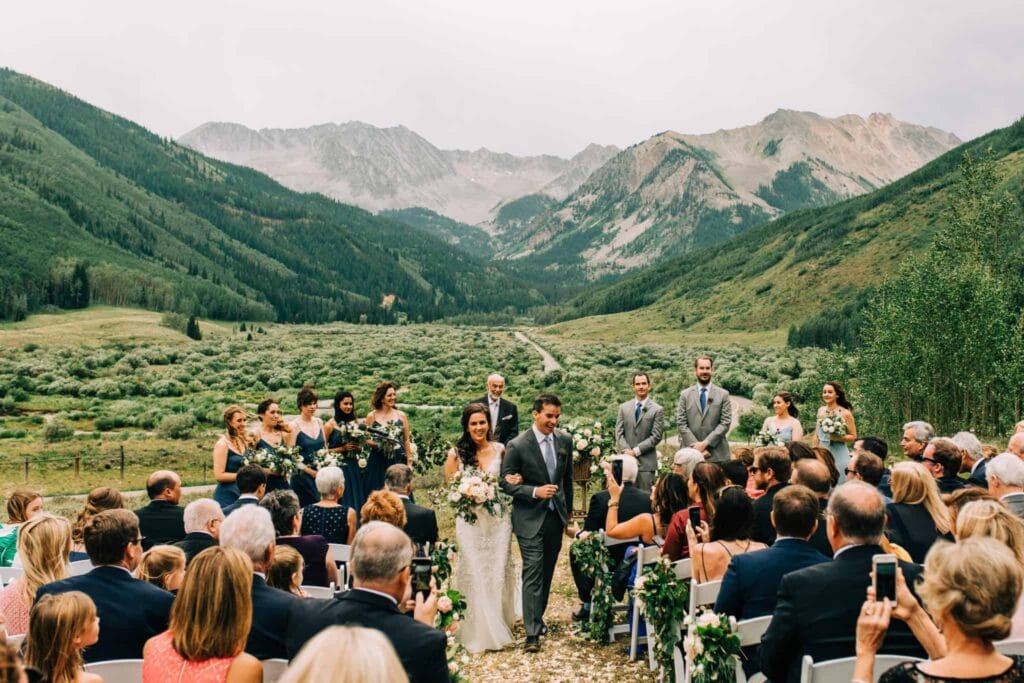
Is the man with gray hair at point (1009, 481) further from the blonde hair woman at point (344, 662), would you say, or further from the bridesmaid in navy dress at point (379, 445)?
the bridesmaid in navy dress at point (379, 445)

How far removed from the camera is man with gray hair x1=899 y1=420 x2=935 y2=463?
8812mm

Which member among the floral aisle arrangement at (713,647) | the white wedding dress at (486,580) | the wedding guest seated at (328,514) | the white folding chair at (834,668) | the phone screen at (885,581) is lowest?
the white wedding dress at (486,580)

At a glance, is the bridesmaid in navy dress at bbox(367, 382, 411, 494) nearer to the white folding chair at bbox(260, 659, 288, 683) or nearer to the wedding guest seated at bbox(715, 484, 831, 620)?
the white folding chair at bbox(260, 659, 288, 683)

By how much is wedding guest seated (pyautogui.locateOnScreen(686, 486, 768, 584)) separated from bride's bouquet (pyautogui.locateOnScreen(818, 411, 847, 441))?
258 inches

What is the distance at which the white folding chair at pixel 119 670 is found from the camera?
4137 millimetres

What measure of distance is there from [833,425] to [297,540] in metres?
8.71

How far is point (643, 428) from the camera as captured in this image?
37.5ft

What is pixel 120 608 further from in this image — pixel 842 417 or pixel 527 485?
pixel 842 417

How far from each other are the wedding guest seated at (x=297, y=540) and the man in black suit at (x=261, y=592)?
1187 millimetres

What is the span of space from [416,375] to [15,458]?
117ft

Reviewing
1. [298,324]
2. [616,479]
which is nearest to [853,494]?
[616,479]

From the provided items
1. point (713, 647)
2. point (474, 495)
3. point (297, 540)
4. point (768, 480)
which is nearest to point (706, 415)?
point (768, 480)

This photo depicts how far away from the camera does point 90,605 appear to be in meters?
3.70

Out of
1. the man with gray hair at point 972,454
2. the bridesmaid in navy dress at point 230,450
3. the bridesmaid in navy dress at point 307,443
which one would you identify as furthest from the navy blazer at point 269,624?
Result: the man with gray hair at point 972,454
